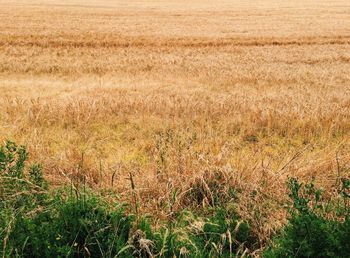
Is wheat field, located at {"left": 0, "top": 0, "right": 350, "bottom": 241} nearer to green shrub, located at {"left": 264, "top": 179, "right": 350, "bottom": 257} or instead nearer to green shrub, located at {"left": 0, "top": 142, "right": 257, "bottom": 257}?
green shrub, located at {"left": 0, "top": 142, "right": 257, "bottom": 257}

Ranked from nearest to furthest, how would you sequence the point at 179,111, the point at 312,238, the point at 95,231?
the point at 312,238, the point at 95,231, the point at 179,111

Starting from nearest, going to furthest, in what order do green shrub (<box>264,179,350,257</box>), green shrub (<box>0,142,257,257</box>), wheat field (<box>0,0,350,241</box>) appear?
green shrub (<box>264,179,350,257</box>) < green shrub (<box>0,142,257,257</box>) < wheat field (<box>0,0,350,241</box>)

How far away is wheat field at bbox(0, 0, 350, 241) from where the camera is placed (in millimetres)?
4172

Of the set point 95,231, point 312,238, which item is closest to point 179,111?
point 95,231

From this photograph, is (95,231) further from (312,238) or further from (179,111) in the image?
(179,111)

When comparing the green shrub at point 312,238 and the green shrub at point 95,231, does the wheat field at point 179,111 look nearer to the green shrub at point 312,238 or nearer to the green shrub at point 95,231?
the green shrub at point 95,231

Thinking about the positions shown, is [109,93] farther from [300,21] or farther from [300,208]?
[300,21]

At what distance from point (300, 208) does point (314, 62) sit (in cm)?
1602

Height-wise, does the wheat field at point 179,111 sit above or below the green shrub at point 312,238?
below

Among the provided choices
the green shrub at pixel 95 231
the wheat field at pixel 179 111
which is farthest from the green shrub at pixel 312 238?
the wheat field at pixel 179 111

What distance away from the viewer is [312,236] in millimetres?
2746

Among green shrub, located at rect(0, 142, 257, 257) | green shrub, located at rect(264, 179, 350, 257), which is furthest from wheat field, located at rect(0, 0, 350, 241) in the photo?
green shrub, located at rect(264, 179, 350, 257)

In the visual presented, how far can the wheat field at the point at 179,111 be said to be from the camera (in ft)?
13.7

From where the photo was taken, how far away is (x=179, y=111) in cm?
798
